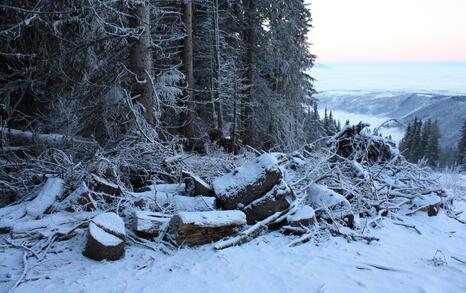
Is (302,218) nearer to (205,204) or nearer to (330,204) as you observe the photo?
(330,204)

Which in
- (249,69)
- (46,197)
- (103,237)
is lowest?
(103,237)

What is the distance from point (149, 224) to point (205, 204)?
2.61ft

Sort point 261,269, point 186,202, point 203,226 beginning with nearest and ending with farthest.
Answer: point 261,269
point 203,226
point 186,202

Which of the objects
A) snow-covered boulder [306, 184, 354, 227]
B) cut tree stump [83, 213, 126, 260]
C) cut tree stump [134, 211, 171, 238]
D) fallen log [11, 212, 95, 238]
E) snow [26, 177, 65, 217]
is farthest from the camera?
snow-covered boulder [306, 184, 354, 227]

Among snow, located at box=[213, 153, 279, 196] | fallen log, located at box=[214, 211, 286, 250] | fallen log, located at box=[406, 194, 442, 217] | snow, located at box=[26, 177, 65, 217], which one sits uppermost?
snow, located at box=[213, 153, 279, 196]

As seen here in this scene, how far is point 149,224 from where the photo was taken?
4.03 meters

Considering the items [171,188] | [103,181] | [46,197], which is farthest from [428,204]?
[46,197]

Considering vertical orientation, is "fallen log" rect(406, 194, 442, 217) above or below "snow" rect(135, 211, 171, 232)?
below

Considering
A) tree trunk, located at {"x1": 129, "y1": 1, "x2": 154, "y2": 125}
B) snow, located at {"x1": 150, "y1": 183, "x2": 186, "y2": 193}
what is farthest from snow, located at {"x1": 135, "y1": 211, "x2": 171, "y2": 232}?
tree trunk, located at {"x1": 129, "y1": 1, "x2": 154, "y2": 125}

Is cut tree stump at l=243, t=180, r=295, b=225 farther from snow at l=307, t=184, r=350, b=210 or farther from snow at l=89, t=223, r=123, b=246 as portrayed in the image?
snow at l=89, t=223, r=123, b=246

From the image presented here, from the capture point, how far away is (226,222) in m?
4.05

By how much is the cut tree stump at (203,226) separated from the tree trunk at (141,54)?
12.2 feet

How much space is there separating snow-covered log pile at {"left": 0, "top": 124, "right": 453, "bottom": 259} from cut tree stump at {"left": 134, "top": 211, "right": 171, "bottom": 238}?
12 mm

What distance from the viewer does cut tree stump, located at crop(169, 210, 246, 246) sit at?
3883mm
